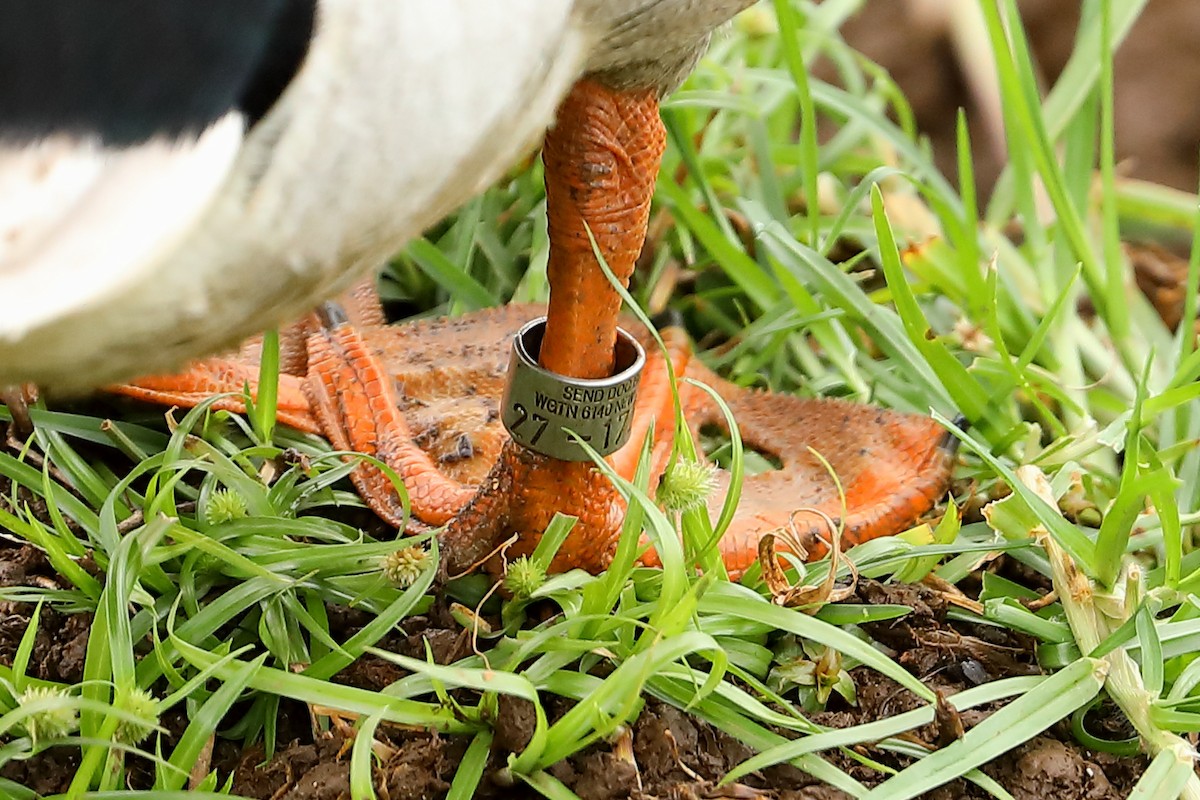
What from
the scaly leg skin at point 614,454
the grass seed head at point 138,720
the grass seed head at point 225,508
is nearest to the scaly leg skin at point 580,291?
the scaly leg skin at point 614,454

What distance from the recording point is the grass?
77cm

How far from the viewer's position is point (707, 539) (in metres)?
0.86

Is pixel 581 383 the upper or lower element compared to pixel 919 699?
upper

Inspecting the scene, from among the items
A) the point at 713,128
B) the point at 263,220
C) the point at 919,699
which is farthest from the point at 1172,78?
the point at 263,220

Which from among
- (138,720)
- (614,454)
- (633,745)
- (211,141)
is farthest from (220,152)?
(614,454)

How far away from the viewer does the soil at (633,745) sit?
76 centimetres

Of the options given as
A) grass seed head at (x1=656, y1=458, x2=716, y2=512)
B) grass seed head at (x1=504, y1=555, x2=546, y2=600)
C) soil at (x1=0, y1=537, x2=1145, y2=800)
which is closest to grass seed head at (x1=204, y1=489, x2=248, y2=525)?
soil at (x1=0, y1=537, x2=1145, y2=800)

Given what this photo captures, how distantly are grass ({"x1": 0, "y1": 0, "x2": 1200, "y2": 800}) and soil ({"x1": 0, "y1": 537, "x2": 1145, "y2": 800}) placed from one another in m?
0.02

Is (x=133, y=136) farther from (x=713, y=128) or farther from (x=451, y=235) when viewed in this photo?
(x=713, y=128)

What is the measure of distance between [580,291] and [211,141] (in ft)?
1.46

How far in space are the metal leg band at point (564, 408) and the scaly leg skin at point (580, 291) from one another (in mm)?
20

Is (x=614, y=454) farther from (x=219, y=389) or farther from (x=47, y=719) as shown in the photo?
(x=47, y=719)

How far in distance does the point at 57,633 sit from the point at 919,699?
2.09ft

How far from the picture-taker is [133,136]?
1.43ft
